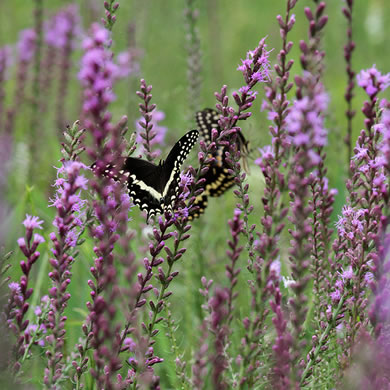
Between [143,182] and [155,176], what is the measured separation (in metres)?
0.07

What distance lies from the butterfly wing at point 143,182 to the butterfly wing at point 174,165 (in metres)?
0.03

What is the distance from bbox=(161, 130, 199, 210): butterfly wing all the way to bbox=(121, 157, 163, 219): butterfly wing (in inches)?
1.4

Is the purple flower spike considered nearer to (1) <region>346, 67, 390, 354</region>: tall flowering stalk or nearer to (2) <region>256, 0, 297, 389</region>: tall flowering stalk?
(1) <region>346, 67, 390, 354</region>: tall flowering stalk

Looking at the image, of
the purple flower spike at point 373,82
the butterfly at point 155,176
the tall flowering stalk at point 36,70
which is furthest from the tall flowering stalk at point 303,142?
the tall flowering stalk at point 36,70

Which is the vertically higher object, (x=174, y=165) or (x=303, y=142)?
(x=174, y=165)

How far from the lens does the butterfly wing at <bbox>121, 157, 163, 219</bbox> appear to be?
2715 mm

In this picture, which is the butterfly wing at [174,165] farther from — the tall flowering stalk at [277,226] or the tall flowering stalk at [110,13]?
the tall flowering stalk at [277,226]

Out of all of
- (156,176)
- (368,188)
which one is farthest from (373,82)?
(156,176)

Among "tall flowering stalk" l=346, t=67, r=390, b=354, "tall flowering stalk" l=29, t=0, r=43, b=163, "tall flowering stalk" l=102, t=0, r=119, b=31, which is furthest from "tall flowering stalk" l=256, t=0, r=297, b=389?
"tall flowering stalk" l=29, t=0, r=43, b=163

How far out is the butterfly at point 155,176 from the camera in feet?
8.48

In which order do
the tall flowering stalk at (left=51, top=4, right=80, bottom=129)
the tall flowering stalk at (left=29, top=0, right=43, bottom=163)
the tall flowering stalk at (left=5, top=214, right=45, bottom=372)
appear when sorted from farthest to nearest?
1. the tall flowering stalk at (left=51, top=4, right=80, bottom=129)
2. the tall flowering stalk at (left=29, top=0, right=43, bottom=163)
3. the tall flowering stalk at (left=5, top=214, right=45, bottom=372)

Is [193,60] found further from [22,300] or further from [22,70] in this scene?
[22,300]

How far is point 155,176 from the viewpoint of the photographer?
291 cm

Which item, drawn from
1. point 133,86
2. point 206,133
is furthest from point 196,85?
point 133,86
